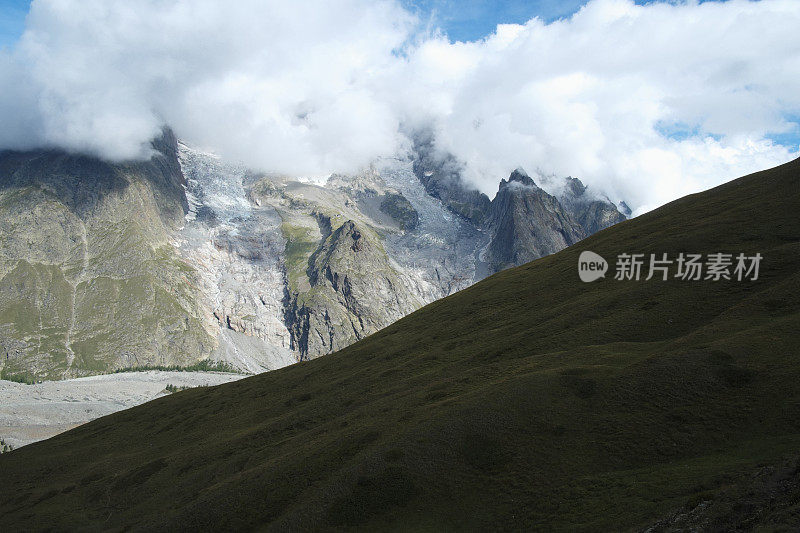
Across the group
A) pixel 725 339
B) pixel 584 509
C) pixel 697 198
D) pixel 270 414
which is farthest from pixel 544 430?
pixel 697 198

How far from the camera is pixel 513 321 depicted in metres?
104

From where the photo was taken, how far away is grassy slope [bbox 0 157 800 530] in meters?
45.1

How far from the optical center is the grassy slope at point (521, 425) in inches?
1777

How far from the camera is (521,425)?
55312mm

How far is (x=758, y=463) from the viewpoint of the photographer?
126 feet

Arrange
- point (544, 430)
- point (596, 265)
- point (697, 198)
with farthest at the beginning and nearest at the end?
point (697, 198) < point (596, 265) < point (544, 430)

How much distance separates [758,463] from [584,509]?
527 inches

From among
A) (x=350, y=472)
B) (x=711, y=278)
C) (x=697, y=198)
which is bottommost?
(x=350, y=472)

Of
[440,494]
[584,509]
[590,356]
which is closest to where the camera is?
[584,509]

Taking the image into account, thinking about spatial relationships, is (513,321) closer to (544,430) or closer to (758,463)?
(544,430)

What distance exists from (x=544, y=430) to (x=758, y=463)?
19539 millimetres

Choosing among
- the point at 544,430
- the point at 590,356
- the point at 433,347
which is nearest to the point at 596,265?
the point at 433,347

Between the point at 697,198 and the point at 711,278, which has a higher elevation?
the point at 697,198

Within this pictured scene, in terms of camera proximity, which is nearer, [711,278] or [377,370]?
[711,278]
